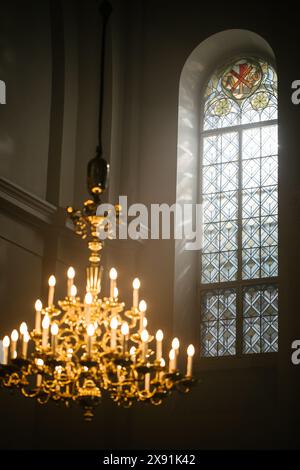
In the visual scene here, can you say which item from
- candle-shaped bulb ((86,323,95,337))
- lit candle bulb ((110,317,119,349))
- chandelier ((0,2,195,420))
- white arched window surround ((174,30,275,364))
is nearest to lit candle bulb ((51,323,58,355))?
chandelier ((0,2,195,420))

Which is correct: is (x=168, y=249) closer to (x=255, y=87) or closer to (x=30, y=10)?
(x=255, y=87)

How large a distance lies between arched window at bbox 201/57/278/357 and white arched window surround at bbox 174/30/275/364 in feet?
0.29

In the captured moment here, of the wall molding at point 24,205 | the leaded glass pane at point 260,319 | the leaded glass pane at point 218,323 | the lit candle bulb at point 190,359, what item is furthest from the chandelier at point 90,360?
the leaded glass pane at point 218,323

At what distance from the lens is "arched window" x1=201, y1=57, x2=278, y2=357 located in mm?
10438

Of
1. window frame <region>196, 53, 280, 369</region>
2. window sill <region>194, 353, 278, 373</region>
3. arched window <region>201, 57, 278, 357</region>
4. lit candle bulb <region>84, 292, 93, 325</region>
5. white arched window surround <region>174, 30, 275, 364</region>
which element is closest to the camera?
lit candle bulb <region>84, 292, 93, 325</region>

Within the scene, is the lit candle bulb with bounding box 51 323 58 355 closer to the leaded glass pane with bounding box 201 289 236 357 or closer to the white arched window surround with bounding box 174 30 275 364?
the white arched window surround with bounding box 174 30 275 364

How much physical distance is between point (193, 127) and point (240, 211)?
3.86 feet

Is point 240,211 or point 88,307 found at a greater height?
point 240,211

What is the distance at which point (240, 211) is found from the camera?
1089 cm

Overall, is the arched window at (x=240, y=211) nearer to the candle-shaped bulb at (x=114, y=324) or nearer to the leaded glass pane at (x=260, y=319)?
the leaded glass pane at (x=260, y=319)

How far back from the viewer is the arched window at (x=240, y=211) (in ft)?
34.2

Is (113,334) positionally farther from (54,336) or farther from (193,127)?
(193,127)

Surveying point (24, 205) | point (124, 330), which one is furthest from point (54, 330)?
point (24, 205)
